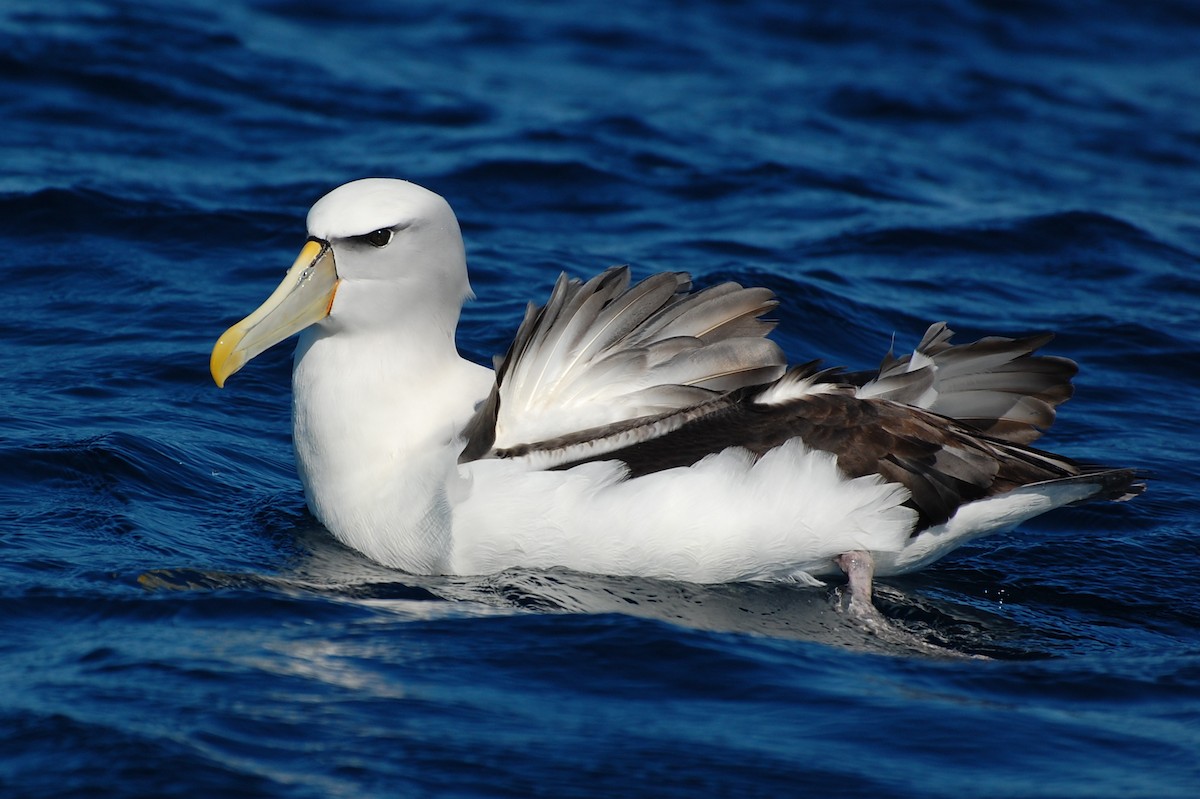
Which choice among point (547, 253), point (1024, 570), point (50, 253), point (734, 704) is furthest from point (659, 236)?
point (734, 704)

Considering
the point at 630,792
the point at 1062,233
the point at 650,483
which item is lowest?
the point at 630,792

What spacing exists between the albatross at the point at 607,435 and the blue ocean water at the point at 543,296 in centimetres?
28

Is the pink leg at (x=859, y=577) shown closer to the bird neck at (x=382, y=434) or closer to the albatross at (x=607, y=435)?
the albatross at (x=607, y=435)

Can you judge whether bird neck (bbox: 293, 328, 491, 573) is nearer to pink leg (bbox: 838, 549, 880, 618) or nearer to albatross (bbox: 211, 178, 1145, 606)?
albatross (bbox: 211, 178, 1145, 606)

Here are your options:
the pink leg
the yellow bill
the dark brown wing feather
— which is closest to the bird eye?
the yellow bill

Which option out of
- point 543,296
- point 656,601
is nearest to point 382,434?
point 656,601

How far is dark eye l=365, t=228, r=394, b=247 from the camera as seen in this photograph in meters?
7.30

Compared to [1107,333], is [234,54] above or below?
above

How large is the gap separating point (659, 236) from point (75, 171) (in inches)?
208

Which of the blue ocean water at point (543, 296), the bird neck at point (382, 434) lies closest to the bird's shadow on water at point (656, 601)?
the blue ocean water at point (543, 296)

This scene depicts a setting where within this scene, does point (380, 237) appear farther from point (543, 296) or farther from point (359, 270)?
point (543, 296)

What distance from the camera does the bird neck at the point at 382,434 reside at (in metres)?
7.15

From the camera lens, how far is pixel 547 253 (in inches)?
529

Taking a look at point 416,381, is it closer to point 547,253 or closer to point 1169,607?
point 1169,607
